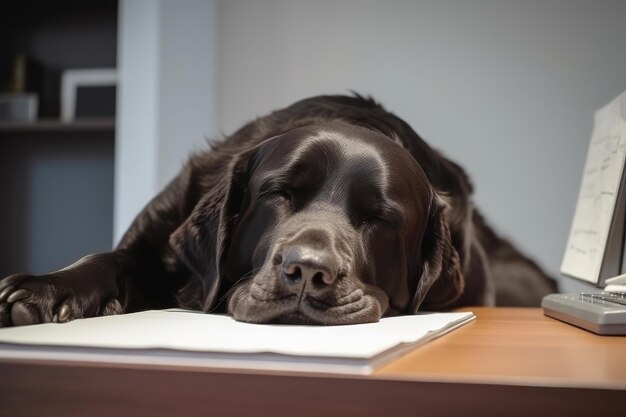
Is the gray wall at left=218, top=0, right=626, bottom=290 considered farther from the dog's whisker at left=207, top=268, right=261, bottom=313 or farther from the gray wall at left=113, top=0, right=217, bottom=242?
the dog's whisker at left=207, top=268, right=261, bottom=313

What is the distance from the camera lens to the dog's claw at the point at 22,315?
938 millimetres

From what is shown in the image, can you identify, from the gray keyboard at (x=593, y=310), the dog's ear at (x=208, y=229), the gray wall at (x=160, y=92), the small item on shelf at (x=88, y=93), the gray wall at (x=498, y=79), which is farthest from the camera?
the small item on shelf at (x=88, y=93)

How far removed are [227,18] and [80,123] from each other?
1160 millimetres

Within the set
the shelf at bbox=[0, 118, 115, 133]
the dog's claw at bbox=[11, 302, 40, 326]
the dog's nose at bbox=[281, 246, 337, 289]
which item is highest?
the shelf at bbox=[0, 118, 115, 133]

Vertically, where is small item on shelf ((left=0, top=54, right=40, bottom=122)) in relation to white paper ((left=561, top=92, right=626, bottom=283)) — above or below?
above

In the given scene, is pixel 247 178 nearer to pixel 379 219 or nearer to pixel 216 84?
pixel 379 219

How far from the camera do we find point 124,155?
3041mm

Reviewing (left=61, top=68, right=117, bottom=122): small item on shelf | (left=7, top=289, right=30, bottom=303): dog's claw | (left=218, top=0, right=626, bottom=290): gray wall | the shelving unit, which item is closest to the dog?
(left=7, top=289, right=30, bottom=303): dog's claw

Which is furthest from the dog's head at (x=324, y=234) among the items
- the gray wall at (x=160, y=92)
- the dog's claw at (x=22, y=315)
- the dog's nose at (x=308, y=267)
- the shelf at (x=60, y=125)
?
the shelf at (x=60, y=125)

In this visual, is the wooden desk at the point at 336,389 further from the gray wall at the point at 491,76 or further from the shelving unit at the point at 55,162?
the shelving unit at the point at 55,162

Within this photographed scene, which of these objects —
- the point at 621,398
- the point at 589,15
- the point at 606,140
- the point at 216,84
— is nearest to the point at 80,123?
the point at 216,84

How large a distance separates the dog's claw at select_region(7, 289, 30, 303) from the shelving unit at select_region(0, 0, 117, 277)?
291 cm

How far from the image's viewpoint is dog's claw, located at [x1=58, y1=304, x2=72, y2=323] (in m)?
1.00

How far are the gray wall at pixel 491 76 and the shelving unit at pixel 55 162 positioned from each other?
59.4 inches
